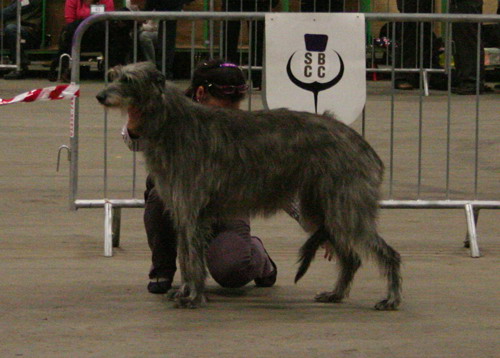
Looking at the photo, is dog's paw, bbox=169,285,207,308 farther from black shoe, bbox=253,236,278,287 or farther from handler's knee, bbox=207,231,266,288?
black shoe, bbox=253,236,278,287

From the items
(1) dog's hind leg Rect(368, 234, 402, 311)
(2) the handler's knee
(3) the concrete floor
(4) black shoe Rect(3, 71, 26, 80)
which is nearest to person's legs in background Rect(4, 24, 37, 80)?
(4) black shoe Rect(3, 71, 26, 80)

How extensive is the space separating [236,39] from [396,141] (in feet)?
7.21

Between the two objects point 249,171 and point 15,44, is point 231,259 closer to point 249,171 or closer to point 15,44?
point 249,171

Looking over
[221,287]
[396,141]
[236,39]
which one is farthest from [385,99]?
[221,287]

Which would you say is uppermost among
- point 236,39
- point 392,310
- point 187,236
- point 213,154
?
point 236,39

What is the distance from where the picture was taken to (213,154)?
555 centimetres

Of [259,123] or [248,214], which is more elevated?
[259,123]

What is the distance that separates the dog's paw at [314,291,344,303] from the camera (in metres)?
5.82

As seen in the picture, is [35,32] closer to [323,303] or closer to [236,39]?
[236,39]

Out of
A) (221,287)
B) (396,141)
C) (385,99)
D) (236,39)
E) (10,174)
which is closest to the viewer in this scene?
(221,287)

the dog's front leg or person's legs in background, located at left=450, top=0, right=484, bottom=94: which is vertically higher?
person's legs in background, located at left=450, top=0, right=484, bottom=94

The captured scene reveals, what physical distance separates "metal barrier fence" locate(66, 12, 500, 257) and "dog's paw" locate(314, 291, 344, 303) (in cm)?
131

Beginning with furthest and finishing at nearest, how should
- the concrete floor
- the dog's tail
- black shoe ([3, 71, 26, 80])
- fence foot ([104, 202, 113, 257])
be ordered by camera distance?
black shoe ([3, 71, 26, 80]) < fence foot ([104, 202, 113, 257]) < the dog's tail < the concrete floor

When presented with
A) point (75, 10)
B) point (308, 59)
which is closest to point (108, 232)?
point (308, 59)
